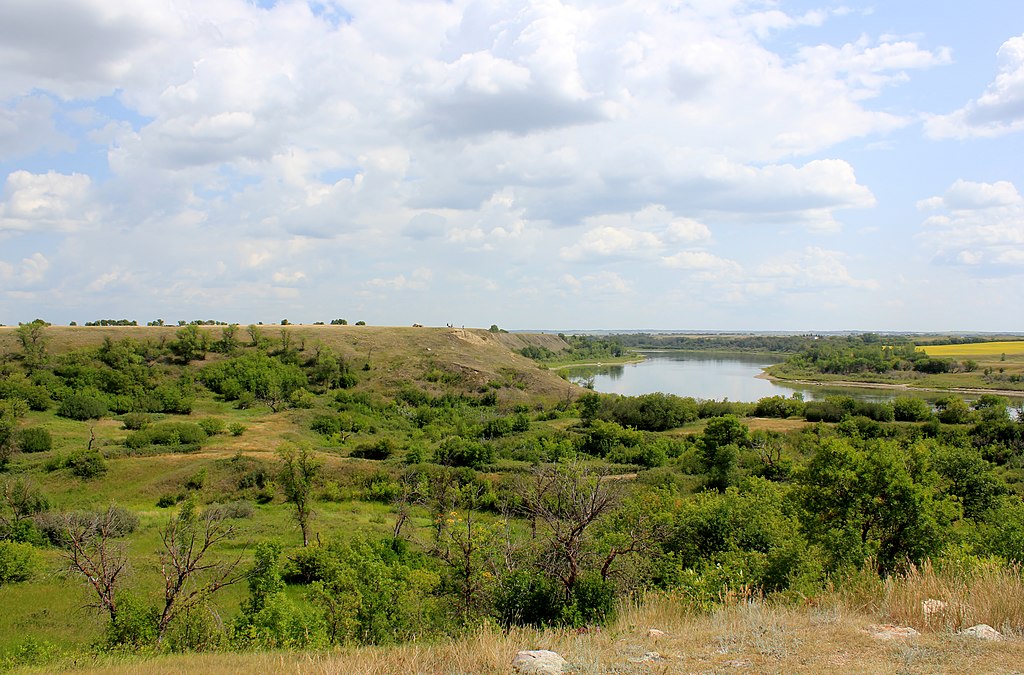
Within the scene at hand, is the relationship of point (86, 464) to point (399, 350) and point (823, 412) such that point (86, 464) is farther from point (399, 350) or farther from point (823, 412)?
point (823, 412)

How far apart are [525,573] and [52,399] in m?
56.5

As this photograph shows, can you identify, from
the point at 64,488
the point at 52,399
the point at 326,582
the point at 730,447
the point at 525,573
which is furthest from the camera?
the point at 52,399

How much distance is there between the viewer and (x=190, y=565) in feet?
47.0

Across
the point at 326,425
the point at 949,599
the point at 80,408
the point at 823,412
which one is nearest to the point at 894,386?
the point at 823,412

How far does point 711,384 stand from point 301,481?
3017 inches

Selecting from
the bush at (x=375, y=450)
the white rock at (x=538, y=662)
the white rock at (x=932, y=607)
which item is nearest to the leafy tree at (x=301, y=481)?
the bush at (x=375, y=450)

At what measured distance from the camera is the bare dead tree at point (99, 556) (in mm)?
13914

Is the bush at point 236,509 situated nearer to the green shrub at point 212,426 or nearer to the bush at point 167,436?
the bush at point 167,436

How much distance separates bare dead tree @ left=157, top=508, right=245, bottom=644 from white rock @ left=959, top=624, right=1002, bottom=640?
12709mm

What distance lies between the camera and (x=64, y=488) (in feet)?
105

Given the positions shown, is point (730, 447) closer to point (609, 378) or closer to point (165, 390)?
point (165, 390)

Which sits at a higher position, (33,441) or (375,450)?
(33,441)

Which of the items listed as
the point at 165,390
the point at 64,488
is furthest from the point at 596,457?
the point at 165,390

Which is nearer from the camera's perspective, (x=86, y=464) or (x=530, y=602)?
(x=530, y=602)
